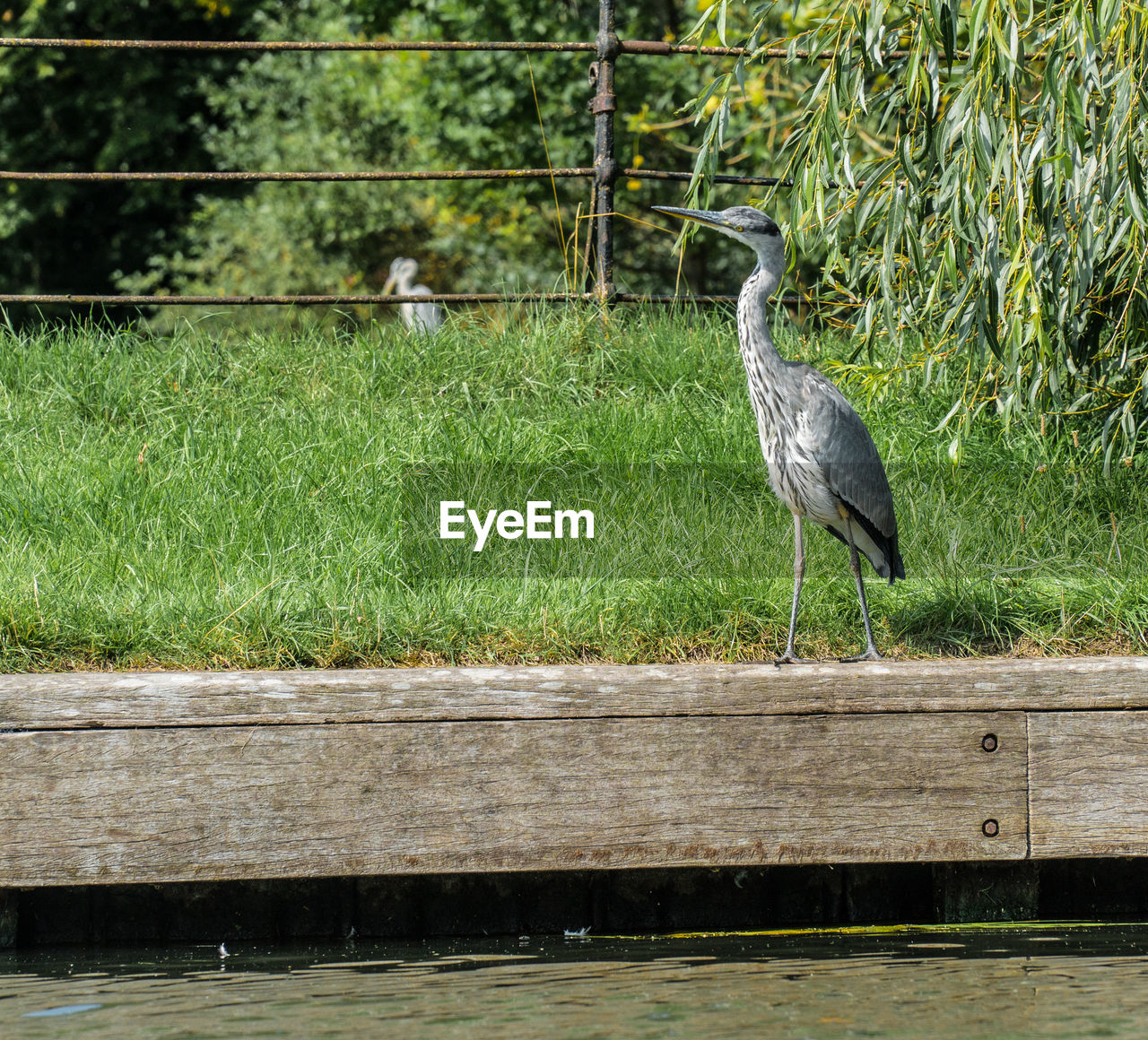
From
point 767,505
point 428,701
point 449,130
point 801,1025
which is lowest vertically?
point 801,1025

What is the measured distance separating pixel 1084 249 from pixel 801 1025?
8.77 feet

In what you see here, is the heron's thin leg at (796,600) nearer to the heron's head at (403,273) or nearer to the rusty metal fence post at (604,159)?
the rusty metal fence post at (604,159)

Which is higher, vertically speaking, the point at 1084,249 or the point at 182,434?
the point at 1084,249

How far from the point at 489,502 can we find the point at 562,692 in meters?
1.54

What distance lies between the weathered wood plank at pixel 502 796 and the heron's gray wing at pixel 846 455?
25.8 inches

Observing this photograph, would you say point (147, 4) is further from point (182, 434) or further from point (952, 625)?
point (952, 625)

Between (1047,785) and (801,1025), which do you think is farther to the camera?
(1047,785)

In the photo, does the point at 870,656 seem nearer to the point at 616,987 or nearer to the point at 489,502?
the point at 616,987

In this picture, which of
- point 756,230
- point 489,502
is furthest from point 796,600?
A: point 489,502

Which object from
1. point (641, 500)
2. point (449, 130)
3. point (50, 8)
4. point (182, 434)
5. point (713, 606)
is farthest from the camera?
point (50, 8)

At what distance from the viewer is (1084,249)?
14.3 ft

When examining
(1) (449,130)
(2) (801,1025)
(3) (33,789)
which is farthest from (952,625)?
(1) (449,130)
